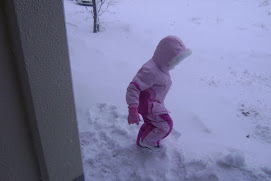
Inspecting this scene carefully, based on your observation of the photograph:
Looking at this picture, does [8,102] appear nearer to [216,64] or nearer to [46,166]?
[46,166]

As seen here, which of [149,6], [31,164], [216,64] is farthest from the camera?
[149,6]

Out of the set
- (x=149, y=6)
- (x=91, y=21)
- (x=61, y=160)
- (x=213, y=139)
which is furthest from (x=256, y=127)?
(x=149, y=6)

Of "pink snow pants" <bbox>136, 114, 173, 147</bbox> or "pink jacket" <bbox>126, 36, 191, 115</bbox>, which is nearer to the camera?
"pink jacket" <bbox>126, 36, 191, 115</bbox>

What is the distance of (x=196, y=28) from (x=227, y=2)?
193 inches

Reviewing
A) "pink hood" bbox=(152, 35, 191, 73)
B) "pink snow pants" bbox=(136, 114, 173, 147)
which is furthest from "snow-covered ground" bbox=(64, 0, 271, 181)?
"pink hood" bbox=(152, 35, 191, 73)

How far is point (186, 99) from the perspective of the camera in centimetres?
312

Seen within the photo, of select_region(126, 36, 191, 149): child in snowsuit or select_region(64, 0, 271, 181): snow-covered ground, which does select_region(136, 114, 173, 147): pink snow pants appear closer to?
select_region(126, 36, 191, 149): child in snowsuit

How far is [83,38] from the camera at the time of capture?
4.98 m

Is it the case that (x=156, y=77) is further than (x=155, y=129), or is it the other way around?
(x=155, y=129)

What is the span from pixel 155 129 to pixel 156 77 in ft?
1.74

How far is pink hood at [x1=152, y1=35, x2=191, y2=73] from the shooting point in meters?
1.62

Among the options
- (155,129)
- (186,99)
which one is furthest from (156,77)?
(186,99)

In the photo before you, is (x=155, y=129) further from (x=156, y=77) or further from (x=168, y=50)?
(x=168, y=50)

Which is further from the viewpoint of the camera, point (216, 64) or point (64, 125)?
point (216, 64)
